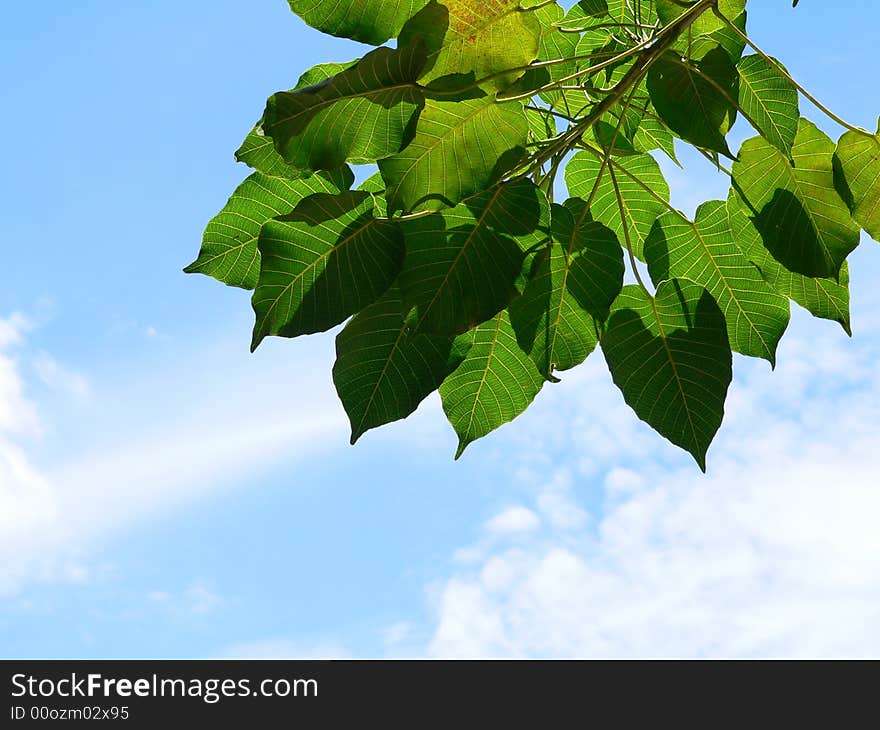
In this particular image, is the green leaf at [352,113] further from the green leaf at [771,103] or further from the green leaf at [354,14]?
the green leaf at [771,103]

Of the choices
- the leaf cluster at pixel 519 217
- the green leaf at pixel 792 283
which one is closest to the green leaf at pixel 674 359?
the leaf cluster at pixel 519 217

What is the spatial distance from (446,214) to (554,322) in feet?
0.65

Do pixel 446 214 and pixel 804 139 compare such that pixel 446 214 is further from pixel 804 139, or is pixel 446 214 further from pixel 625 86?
pixel 804 139

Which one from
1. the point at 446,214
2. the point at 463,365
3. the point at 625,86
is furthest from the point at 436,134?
the point at 463,365

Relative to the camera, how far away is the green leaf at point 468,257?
39.0 inches

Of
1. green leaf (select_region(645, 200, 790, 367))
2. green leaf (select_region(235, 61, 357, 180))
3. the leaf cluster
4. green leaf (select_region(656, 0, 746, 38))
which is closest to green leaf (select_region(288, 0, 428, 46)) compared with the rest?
the leaf cluster

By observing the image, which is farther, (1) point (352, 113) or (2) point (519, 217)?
(2) point (519, 217)

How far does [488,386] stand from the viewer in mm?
1151

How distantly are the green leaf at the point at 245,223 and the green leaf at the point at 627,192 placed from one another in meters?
0.38

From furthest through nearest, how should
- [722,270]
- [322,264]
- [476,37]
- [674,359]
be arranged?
[722,270]
[674,359]
[322,264]
[476,37]

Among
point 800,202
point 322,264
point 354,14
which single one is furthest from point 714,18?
point 322,264

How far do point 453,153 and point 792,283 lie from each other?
1.71 ft

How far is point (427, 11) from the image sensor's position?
0.88 metres

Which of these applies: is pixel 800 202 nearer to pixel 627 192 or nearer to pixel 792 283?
pixel 792 283
